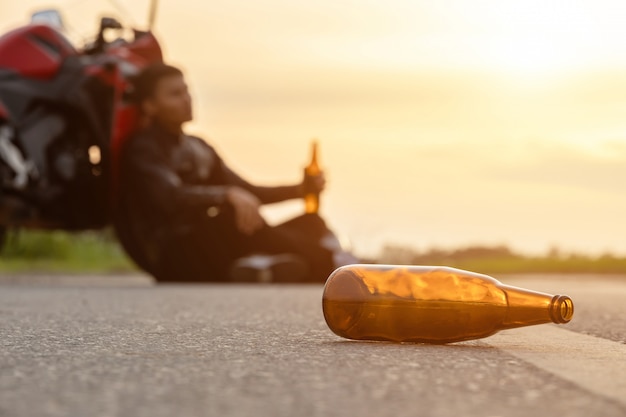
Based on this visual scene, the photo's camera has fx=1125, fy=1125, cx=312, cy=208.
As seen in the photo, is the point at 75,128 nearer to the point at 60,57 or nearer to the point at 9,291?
the point at 60,57

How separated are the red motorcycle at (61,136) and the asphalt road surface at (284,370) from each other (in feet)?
14.4

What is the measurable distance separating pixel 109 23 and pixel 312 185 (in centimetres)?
230

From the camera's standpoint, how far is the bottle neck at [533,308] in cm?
280

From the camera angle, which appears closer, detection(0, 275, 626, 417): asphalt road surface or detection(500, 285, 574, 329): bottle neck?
detection(0, 275, 626, 417): asphalt road surface

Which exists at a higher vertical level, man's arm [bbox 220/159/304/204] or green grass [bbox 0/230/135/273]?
man's arm [bbox 220/159/304/204]

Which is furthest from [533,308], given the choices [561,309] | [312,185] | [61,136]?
[61,136]

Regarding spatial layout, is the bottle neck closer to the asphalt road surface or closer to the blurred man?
the asphalt road surface

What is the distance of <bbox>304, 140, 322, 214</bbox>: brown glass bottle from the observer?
26.6 ft

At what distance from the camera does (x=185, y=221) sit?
26.8ft

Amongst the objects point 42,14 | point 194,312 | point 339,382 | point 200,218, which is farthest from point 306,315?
point 42,14

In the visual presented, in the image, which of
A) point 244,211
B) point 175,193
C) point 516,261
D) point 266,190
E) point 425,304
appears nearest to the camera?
point 425,304

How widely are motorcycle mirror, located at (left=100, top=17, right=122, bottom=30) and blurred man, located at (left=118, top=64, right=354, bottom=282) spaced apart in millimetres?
851

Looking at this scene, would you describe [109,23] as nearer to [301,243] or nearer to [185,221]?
[185,221]

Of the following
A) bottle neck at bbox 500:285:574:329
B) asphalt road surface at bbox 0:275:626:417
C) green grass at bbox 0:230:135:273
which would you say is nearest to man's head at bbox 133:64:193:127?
asphalt road surface at bbox 0:275:626:417
